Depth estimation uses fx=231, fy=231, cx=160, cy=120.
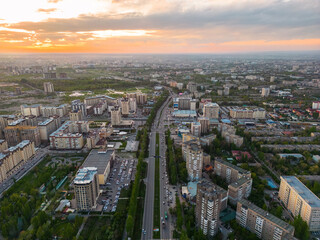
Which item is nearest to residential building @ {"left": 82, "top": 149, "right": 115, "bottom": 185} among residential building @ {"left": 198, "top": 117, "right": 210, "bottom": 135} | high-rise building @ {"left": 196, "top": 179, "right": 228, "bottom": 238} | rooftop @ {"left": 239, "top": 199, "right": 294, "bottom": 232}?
high-rise building @ {"left": 196, "top": 179, "right": 228, "bottom": 238}

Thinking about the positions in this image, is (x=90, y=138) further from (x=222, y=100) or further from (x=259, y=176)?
(x=222, y=100)

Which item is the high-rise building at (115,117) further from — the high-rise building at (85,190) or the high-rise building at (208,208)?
the high-rise building at (208,208)

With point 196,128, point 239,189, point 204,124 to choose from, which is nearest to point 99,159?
point 239,189

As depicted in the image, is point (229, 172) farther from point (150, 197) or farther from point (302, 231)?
point (150, 197)

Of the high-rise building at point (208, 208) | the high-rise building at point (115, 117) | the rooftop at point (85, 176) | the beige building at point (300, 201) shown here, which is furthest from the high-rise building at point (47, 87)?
the beige building at point (300, 201)

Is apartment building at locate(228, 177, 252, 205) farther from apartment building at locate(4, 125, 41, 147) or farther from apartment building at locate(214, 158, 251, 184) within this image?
apartment building at locate(4, 125, 41, 147)
